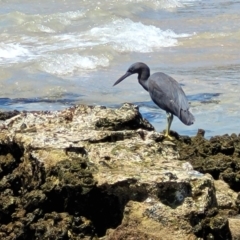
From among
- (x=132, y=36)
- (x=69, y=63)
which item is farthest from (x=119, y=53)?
(x=132, y=36)

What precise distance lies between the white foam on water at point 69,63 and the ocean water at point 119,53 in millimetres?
17

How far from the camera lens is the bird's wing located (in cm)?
714

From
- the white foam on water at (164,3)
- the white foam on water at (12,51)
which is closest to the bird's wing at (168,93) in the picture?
the white foam on water at (12,51)

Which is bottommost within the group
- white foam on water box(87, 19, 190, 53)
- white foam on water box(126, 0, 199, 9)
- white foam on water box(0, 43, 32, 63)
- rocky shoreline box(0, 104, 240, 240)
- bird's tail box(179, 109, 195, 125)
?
white foam on water box(126, 0, 199, 9)

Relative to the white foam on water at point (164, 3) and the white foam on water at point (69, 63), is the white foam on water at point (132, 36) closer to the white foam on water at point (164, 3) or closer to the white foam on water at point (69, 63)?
the white foam on water at point (69, 63)

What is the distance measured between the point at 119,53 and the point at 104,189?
34.6 feet

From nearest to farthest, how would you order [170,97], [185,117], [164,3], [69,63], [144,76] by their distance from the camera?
[185,117]
[170,97]
[144,76]
[69,63]
[164,3]

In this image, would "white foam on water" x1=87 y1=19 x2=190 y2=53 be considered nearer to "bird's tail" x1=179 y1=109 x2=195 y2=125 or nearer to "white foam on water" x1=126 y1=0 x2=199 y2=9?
"white foam on water" x1=126 y1=0 x2=199 y2=9

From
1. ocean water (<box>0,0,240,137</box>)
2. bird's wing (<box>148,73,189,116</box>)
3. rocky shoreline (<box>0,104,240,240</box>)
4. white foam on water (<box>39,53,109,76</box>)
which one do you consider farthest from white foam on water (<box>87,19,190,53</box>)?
rocky shoreline (<box>0,104,240,240</box>)

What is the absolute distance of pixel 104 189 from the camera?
4.31 m

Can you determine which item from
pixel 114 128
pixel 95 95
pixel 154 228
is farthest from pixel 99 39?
pixel 154 228

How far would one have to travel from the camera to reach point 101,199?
14.4 ft

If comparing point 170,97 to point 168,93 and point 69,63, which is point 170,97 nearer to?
point 168,93

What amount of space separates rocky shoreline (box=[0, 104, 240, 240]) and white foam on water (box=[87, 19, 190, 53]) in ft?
33.5
